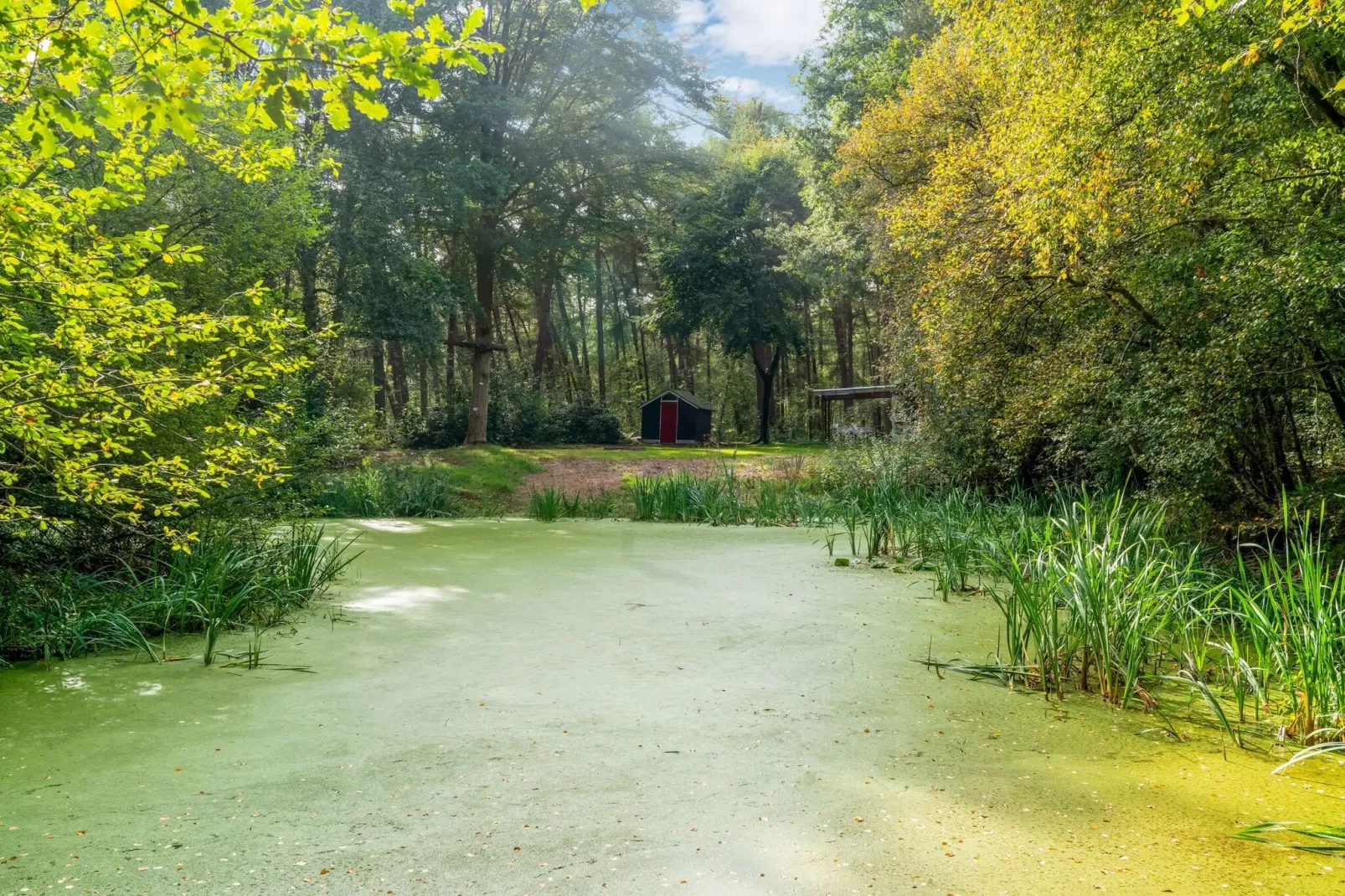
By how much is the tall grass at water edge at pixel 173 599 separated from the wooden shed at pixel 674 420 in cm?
1795

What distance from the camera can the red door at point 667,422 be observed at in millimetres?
22672

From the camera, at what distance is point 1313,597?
257 centimetres

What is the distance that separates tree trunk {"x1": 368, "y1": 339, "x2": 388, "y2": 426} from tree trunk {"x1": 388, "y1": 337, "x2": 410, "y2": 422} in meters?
0.28

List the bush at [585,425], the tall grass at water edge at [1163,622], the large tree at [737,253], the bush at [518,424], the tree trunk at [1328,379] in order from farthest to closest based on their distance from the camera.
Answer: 1. the large tree at [737,253]
2. the bush at [585,425]
3. the bush at [518,424]
4. the tree trunk at [1328,379]
5. the tall grass at water edge at [1163,622]

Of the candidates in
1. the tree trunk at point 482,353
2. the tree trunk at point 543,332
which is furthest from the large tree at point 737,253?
the tree trunk at point 482,353

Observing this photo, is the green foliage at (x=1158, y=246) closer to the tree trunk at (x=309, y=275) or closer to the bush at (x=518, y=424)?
the tree trunk at (x=309, y=275)

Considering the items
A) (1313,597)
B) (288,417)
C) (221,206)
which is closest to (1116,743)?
(1313,597)

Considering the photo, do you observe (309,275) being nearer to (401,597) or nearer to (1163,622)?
(401,597)

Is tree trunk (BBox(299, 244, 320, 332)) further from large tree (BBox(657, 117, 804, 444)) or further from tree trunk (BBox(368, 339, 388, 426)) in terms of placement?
large tree (BBox(657, 117, 804, 444))

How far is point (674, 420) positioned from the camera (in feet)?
74.9

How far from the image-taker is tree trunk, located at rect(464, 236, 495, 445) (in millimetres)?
16547

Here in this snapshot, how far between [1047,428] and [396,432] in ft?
43.6

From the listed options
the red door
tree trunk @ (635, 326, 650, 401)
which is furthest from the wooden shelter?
tree trunk @ (635, 326, 650, 401)

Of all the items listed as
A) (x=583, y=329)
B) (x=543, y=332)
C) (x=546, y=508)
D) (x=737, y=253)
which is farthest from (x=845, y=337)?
(x=546, y=508)
